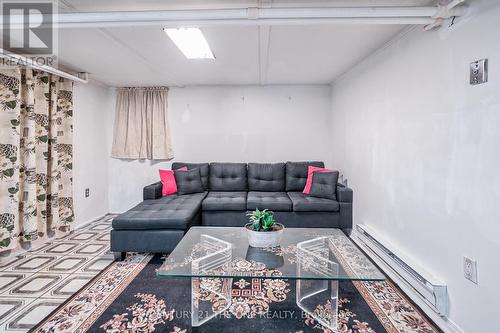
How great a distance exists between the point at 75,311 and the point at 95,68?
282 centimetres

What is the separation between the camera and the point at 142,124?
14.2 feet

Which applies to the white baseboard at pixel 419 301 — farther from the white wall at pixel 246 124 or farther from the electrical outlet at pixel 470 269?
the white wall at pixel 246 124

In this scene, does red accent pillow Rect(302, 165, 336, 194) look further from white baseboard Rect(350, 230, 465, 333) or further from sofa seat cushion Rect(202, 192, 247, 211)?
white baseboard Rect(350, 230, 465, 333)

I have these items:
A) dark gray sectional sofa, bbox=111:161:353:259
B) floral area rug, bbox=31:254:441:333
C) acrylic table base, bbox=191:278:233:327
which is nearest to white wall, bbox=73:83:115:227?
dark gray sectional sofa, bbox=111:161:353:259

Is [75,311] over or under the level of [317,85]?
under

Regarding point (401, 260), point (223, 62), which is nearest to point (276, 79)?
point (223, 62)

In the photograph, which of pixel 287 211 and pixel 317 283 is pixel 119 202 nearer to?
pixel 287 211

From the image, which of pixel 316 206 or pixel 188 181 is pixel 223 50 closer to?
pixel 188 181

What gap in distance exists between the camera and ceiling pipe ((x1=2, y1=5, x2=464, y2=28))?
1.62 metres

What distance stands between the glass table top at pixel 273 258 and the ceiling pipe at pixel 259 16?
1614 mm

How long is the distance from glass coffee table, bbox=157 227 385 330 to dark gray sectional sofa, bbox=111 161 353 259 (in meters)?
0.58

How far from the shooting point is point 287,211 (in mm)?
3295

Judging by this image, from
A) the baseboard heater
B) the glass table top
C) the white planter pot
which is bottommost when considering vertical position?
the baseboard heater

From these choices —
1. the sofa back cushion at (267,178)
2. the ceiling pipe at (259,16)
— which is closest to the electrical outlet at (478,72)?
the ceiling pipe at (259,16)
